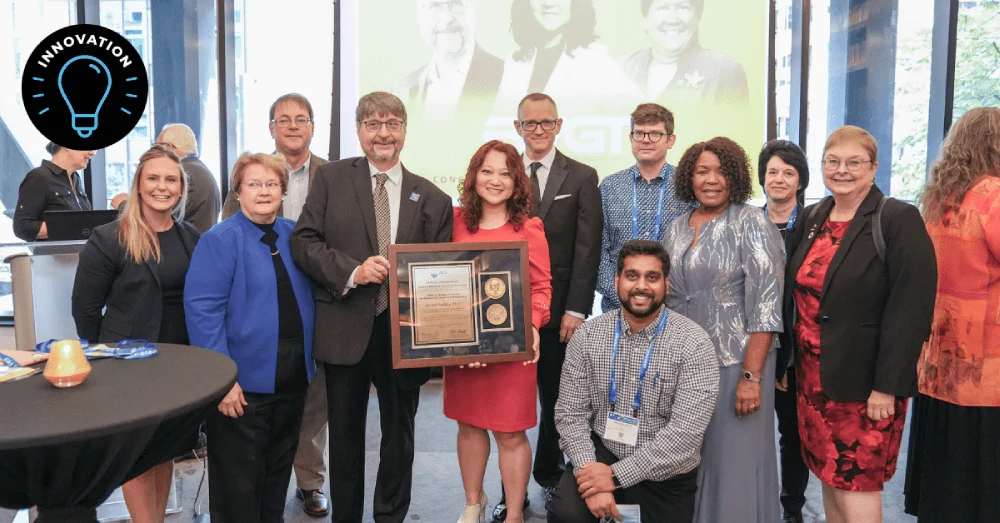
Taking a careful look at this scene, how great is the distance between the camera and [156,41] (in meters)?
5.88

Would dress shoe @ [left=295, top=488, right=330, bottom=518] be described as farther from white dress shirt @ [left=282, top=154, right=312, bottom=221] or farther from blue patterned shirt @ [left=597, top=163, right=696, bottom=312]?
blue patterned shirt @ [left=597, top=163, right=696, bottom=312]

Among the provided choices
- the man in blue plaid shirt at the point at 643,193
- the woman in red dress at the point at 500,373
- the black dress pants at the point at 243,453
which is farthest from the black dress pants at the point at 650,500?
the black dress pants at the point at 243,453

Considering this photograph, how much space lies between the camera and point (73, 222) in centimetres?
388

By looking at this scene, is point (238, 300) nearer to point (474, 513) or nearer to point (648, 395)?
point (474, 513)

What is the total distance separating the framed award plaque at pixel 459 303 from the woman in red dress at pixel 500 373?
0.14 meters

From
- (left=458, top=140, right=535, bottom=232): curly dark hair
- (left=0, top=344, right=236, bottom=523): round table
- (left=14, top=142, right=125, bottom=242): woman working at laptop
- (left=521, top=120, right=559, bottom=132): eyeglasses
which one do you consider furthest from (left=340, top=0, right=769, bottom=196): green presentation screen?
(left=0, top=344, right=236, bottom=523): round table

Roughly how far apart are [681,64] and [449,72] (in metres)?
1.79

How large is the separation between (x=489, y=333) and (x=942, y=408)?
1745 mm

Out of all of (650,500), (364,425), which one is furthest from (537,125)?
(650,500)

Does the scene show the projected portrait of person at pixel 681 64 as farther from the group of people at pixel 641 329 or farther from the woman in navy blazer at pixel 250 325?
the woman in navy blazer at pixel 250 325

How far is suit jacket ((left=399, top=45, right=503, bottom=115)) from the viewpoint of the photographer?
18.7 feet

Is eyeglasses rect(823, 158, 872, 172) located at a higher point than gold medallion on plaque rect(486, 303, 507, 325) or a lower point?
higher

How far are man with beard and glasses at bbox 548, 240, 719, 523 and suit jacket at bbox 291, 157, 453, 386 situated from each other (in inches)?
28.6

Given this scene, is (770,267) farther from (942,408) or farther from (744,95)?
(744,95)
